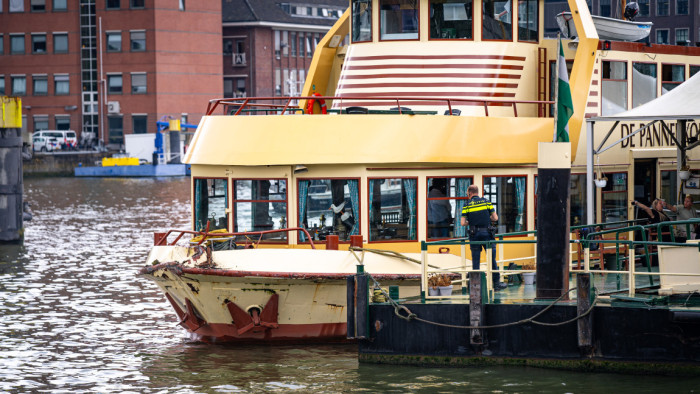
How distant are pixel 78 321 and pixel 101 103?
79969mm

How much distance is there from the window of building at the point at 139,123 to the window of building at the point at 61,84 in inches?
235

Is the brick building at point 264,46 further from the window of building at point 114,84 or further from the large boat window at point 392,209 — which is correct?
the large boat window at point 392,209

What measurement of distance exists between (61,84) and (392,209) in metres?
86.1

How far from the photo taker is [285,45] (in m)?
120

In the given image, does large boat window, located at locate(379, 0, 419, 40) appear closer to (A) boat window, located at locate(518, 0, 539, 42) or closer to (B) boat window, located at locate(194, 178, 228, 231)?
(A) boat window, located at locate(518, 0, 539, 42)

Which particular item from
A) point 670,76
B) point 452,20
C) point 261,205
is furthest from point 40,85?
point 261,205

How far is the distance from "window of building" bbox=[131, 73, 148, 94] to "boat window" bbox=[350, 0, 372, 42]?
80026mm

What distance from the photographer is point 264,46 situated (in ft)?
385

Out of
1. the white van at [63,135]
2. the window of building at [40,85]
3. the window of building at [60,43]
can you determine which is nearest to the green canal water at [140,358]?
the white van at [63,135]

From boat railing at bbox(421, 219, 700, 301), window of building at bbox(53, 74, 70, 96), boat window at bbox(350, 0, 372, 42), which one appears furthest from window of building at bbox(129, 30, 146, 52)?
boat railing at bbox(421, 219, 700, 301)

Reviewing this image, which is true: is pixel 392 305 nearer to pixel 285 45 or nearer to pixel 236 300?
pixel 236 300

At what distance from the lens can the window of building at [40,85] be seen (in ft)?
339

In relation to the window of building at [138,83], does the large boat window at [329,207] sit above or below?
below

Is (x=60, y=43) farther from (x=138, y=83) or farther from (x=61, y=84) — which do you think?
(x=138, y=83)
